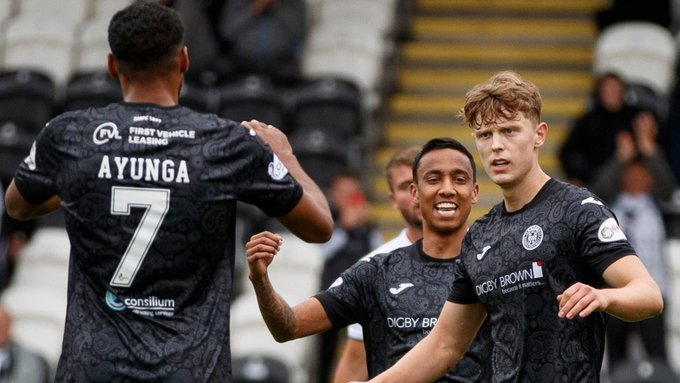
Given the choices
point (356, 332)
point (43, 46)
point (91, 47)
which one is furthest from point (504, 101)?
point (43, 46)

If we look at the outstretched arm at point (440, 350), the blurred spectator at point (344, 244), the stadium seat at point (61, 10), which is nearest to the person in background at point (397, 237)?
the outstretched arm at point (440, 350)

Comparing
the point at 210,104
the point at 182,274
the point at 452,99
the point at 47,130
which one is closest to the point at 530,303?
the point at 182,274

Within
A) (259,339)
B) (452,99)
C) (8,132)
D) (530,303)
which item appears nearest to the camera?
(530,303)

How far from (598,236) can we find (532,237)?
264 mm

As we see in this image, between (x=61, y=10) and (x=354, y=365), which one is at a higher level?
(x=61, y=10)

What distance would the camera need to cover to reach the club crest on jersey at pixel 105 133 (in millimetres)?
5055

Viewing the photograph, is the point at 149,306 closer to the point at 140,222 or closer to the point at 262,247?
the point at 140,222

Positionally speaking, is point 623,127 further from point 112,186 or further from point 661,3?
point 112,186

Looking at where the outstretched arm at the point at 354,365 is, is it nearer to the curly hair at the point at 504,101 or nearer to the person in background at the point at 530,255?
the person in background at the point at 530,255

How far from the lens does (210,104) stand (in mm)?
13578

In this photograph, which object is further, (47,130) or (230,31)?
(230,31)

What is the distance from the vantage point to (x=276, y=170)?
5.08 meters

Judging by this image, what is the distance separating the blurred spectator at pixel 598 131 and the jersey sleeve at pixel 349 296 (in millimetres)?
6248

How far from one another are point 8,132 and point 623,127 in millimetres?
5228
